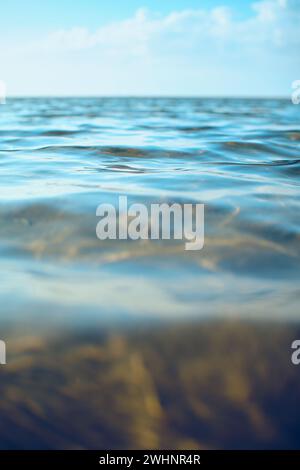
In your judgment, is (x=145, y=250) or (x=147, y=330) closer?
(x=147, y=330)

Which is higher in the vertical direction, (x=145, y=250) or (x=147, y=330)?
(x=145, y=250)

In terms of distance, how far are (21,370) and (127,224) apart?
1132 millimetres

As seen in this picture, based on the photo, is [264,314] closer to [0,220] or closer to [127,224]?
[127,224]

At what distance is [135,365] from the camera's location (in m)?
1.14

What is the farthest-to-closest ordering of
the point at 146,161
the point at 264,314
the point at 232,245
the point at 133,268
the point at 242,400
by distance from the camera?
1. the point at 146,161
2. the point at 232,245
3. the point at 133,268
4. the point at 264,314
5. the point at 242,400

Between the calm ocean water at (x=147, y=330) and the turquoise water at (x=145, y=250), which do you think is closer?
the calm ocean water at (x=147, y=330)

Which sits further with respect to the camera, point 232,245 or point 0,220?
point 0,220

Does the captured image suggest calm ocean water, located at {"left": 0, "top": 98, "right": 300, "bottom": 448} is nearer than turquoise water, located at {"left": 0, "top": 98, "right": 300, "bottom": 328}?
Yes

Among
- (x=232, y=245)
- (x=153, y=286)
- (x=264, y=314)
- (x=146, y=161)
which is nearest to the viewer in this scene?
(x=264, y=314)

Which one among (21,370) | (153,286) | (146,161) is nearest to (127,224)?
(153,286)

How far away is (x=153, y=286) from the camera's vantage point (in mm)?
1529
